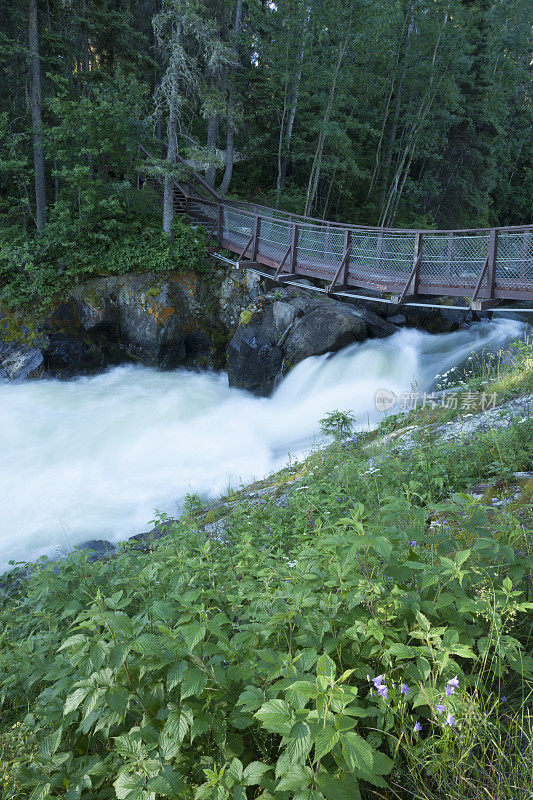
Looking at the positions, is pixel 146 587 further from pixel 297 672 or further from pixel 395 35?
pixel 395 35

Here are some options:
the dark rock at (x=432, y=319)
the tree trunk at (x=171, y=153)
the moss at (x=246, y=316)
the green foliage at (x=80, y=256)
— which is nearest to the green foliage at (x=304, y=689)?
the moss at (x=246, y=316)

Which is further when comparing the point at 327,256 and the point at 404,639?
the point at 327,256

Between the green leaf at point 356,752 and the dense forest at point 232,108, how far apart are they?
536 inches

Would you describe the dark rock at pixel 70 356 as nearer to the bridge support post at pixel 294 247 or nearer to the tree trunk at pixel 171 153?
the tree trunk at pixel 171 153

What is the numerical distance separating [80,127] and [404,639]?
1461cm

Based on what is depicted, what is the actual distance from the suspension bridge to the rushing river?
2275 millimetres

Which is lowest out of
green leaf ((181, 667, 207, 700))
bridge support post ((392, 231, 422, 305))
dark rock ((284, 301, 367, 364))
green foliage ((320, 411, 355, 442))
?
green foliage ((320, 411, 355, 442))

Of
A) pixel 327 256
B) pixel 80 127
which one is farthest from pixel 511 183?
pixel 80 127

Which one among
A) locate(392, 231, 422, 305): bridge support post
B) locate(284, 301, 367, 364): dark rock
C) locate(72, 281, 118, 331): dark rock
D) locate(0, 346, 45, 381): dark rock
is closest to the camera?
locate(392, 231, 422, 305): bridge support post

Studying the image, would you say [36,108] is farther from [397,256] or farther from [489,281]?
[489,281]

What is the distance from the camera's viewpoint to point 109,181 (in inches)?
543

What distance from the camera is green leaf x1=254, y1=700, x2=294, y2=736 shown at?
1.04m

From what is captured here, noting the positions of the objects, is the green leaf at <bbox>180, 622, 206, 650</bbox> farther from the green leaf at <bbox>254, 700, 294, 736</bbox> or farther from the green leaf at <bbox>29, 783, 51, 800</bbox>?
the green leaf at <bbox>29, 783, 51, 800</bbox>

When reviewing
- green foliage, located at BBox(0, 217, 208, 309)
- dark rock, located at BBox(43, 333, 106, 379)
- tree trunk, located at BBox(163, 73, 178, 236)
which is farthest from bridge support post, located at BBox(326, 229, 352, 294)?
dark rock, located at BBox(43, 333, 106, 379)
